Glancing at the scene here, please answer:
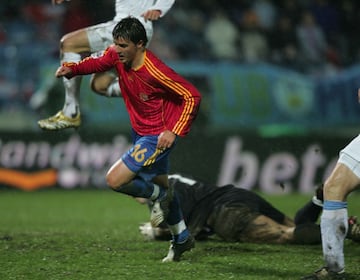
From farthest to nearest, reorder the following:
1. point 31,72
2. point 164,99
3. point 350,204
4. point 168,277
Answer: point 31,72 < point 350,204 < point 164,99 < point 168,277

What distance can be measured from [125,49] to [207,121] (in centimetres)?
790

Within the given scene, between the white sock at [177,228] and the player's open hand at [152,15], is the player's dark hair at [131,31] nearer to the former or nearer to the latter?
the player's open hand at [152,15]

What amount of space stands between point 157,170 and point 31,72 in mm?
7443

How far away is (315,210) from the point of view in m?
8.30

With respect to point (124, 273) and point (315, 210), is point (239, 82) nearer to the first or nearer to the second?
point (315, 210)

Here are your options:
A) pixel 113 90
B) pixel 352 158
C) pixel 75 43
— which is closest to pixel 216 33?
pixel 113 90

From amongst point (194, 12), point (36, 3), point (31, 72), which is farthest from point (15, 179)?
point (194, 12)

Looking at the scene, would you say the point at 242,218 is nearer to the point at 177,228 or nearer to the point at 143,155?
the point at 177,228

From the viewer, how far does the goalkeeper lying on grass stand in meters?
8.23

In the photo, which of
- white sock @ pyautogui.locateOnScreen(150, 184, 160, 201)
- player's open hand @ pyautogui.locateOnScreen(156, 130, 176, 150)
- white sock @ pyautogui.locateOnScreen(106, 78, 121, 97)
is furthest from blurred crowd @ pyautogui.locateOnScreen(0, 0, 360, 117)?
player's open hand @ pyautogui.locateOnScreen(156, 130, 176, 150)

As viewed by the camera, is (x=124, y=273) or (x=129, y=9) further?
(x=129, y=9)

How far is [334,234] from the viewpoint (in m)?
6.12

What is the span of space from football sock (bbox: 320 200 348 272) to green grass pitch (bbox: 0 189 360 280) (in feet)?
1.42

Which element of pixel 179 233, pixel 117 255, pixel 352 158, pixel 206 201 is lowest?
pixel 117 255
